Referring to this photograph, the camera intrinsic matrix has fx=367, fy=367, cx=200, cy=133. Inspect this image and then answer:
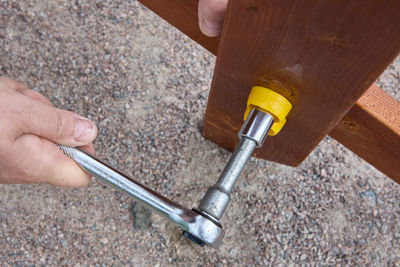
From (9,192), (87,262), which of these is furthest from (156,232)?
(9,192)

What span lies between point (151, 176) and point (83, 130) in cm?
35

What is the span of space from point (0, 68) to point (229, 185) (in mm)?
948

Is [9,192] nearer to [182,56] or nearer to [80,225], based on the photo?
[80,225]

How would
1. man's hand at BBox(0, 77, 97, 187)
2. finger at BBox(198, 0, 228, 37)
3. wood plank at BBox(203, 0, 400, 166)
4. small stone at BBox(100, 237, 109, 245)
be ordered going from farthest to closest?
1. small stone at BBox(100, 237, 109, 245)
2. man's hand at BBox(0, 77, 97, 187)
3. finger at BBox(198, 0, 228, 37)
4. wood plank at BBox(203, 0, 400, 166)

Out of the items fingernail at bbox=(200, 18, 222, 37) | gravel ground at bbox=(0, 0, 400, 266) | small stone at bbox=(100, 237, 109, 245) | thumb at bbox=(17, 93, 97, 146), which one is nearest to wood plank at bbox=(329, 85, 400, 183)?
fingernail at bbox=(200, 18, 222, 37)

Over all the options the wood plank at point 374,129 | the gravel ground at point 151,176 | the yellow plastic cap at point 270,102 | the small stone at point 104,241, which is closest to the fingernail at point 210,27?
the yellow plastic cap at point 270,102

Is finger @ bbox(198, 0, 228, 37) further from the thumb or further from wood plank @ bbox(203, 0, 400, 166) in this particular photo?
the thumb

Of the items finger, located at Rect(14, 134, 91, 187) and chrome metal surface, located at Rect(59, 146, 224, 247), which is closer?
chrome metal surface, located at Rect(59, 146, 224, 247)

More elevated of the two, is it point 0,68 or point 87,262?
point 0,68

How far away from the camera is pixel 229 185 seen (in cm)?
63

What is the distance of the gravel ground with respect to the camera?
1055mm

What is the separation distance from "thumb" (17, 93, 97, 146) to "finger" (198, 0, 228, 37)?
351 mm

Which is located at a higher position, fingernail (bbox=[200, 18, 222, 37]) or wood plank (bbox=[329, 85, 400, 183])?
wood plank (bbox=[329, 85, 400, 183])

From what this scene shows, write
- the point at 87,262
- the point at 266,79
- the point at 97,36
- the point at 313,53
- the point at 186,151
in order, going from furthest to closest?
the point at 97,36 → the point at 186,151 → the point at 87,262 → the point at 266,79 → the point at 313,53
